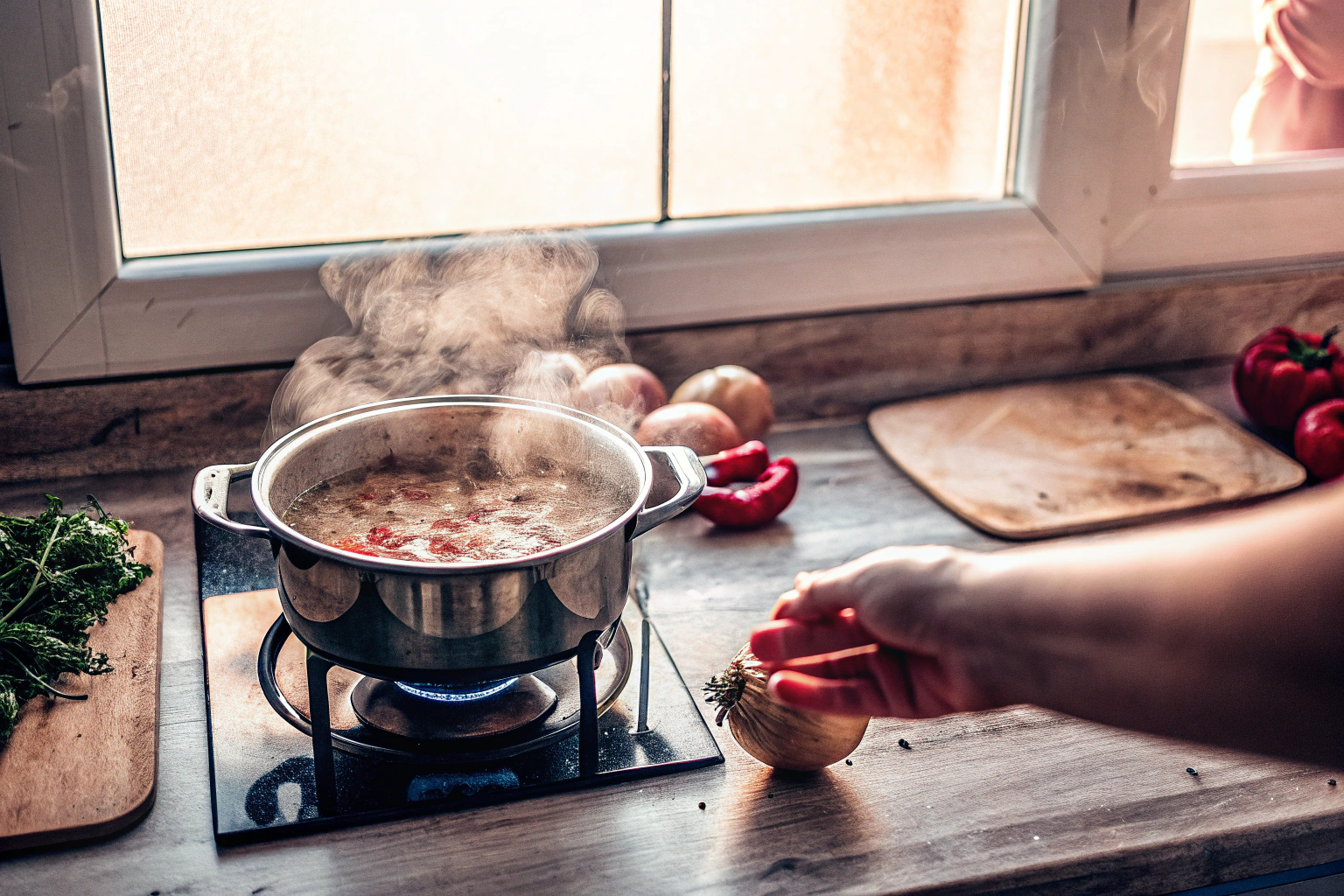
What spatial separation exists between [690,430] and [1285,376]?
737mm

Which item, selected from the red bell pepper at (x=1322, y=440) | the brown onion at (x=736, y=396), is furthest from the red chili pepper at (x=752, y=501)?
the red bell pepper at (x=1322, y=440)

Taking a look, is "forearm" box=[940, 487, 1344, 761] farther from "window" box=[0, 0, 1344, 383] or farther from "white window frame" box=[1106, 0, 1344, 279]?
"white window frame" box=[1106, 0, 1344, 279]

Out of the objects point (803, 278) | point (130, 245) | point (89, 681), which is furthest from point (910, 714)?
point (130, 245)

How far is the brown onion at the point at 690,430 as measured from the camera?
118 cm

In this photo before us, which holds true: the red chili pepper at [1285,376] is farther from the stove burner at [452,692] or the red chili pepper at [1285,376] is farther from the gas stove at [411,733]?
the stove burner at [452,692]

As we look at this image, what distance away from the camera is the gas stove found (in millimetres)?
737

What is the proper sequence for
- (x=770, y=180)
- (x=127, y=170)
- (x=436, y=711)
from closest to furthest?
(x=436, y=711)
(x=127, y=170)
(x=770, y=180)

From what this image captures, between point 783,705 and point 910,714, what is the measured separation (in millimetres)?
101

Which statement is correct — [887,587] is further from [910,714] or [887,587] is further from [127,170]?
[127,170]

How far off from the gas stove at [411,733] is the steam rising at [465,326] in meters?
0.36

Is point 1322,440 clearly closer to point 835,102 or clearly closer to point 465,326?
point 835,102

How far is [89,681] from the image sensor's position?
0.85 m

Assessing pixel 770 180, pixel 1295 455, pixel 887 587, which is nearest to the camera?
pixel 887 587

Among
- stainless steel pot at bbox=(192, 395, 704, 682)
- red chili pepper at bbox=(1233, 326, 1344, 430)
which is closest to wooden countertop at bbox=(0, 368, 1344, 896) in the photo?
stainless steel pot at bbox=(192, 395, 704, 682)
